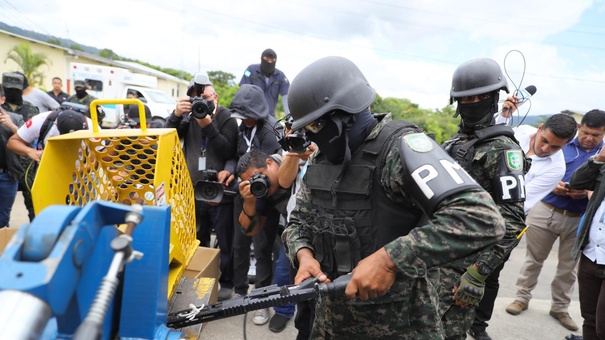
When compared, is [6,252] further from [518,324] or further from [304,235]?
[518,324]

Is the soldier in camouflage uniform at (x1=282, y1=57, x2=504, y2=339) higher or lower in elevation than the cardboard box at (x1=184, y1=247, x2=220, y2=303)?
higher

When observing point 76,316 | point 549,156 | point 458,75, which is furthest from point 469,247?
point 549,156

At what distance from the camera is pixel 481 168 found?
2205 mm

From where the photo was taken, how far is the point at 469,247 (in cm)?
122

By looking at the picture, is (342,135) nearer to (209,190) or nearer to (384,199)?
(384,199)

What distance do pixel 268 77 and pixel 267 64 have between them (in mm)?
270

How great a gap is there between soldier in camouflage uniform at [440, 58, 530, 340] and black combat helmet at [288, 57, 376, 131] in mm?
1024

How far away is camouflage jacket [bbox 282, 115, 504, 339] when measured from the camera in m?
1.20

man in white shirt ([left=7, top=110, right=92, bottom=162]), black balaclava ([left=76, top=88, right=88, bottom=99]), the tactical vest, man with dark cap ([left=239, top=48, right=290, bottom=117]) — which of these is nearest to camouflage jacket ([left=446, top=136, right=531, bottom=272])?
the tactical vest

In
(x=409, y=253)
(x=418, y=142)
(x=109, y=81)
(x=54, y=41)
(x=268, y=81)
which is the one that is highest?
(x=54, y=41)

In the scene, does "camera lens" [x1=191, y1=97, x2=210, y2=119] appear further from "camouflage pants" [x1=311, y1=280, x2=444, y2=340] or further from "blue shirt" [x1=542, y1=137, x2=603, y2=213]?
"blue shirt" [x1=542, y1=137, x2=603, y2=213]

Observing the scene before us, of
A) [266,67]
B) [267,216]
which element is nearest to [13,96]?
→ [266,67]

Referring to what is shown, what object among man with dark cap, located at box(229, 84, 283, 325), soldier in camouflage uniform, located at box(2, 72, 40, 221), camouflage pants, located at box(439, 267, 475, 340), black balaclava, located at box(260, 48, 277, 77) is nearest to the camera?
camouflage pants, located at box(439, 267, 475, 340)

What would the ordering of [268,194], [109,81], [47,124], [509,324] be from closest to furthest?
1. [268,194]
2. [47,124]
3. [509,324]
4. [109,81]
